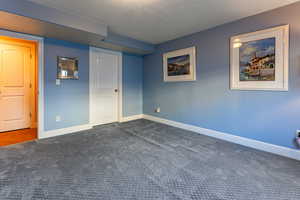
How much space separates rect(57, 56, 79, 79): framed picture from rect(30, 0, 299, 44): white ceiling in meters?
1.21

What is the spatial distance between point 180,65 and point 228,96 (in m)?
1.40

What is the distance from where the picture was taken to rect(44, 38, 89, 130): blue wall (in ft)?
10.3

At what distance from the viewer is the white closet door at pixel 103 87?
12.9ft

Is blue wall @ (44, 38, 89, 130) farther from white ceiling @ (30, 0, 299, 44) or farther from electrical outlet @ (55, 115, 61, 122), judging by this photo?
white ceiling @ (30, 0, 299, 44)

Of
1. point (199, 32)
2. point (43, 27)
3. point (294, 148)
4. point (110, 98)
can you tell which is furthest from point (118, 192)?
point (199, 32)

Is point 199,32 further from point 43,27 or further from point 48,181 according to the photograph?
point 48,181

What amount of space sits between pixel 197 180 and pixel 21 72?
4.52m

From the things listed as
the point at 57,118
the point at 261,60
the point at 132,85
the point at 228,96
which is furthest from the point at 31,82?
the point at 261,60

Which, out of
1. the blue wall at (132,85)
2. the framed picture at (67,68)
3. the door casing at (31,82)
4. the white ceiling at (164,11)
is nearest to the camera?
the white ceiling at (164,11)

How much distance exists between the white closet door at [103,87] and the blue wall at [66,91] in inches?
8.9

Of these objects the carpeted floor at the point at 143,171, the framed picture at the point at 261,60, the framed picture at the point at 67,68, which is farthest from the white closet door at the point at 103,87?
the framed picture at the point at 261,60

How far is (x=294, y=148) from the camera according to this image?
226cm

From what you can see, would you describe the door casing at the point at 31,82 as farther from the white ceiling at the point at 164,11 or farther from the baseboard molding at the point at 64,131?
the white ceiling at the point at 164,11

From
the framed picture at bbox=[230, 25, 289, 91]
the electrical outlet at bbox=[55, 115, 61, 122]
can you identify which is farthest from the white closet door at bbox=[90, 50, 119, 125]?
the framed picture at bbox=[230, 25, 289, 91]
